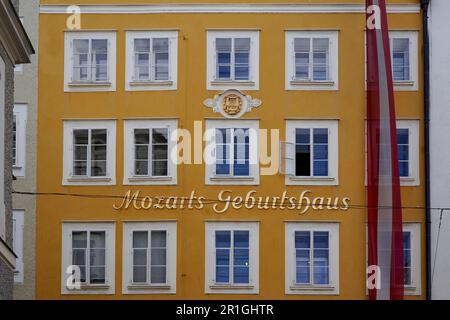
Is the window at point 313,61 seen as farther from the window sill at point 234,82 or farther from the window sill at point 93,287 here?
the window sill at point 93,287

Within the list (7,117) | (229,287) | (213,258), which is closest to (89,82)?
(213,258)

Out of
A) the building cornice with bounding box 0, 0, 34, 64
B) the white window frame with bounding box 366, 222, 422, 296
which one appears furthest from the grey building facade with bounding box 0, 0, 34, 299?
the white window frame with bounding box 366, 222, 422, 296

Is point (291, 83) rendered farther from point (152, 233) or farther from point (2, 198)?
point (2, 198)

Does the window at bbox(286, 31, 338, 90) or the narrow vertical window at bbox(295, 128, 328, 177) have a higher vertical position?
the window at bbox(286, 31, 338, 90)

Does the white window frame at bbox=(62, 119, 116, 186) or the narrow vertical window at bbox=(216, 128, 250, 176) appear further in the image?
the white window frame at bbox=(62, 119, 116, 186)

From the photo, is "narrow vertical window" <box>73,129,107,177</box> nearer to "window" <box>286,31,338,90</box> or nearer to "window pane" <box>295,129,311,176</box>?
"window pane" <box>295,129,311,176</box>

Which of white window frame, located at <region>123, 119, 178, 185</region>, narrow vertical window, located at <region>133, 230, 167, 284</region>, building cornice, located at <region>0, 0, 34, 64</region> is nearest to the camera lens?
building cornice, located at <region>0, 0, 34, 64</region>

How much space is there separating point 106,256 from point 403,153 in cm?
811

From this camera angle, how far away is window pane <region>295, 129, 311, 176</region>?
3791 cm

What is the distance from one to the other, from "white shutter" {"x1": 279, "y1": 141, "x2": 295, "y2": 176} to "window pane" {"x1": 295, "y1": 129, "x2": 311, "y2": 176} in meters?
0.10

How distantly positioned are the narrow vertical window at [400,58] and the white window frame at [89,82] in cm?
731

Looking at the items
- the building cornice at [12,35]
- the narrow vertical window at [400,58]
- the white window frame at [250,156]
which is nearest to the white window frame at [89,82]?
the white window frame at [250,156]
